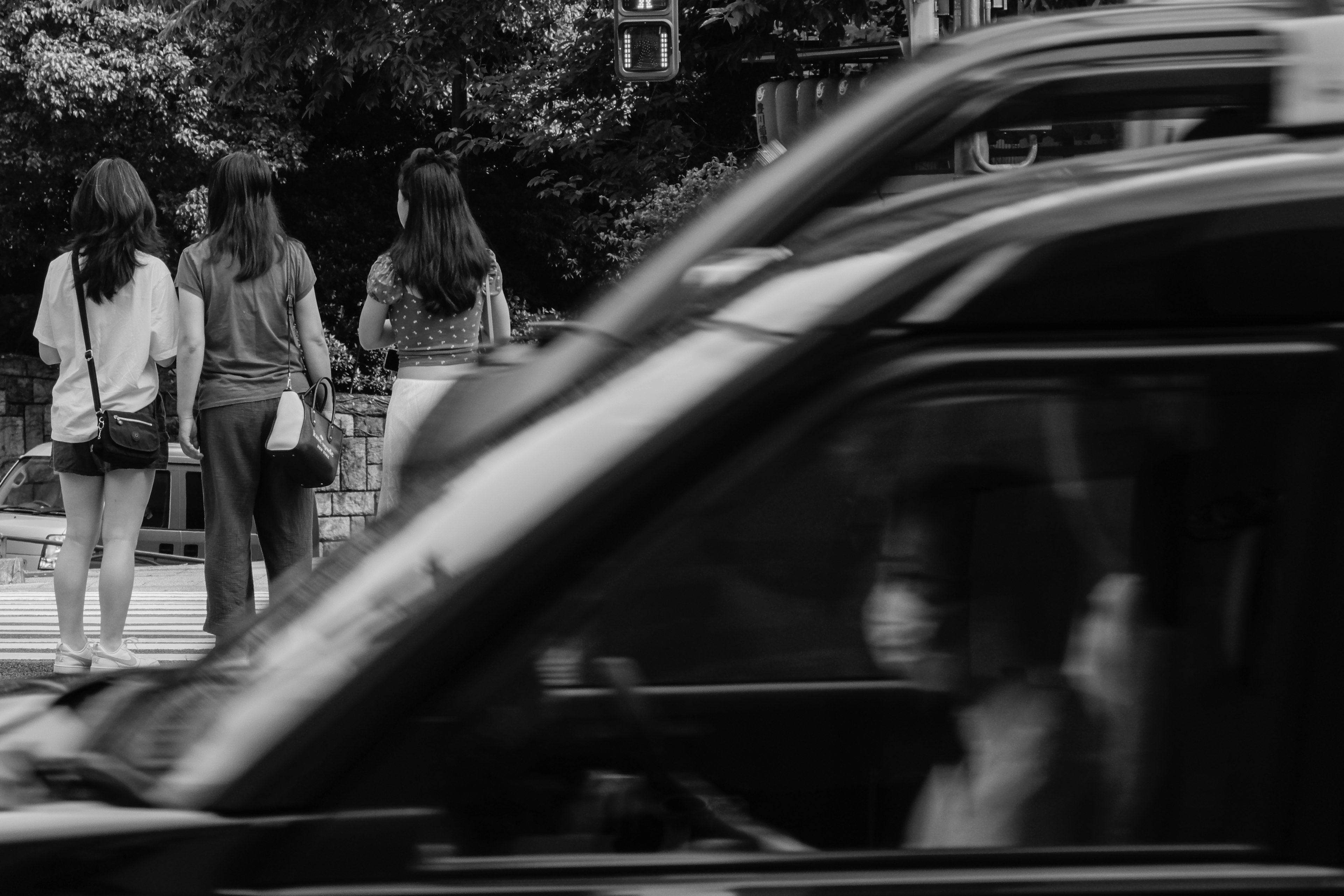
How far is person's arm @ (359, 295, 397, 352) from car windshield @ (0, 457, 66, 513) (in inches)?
394

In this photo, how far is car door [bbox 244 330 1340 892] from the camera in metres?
1.53

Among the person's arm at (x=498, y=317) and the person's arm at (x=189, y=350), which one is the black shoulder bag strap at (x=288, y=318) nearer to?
the person's arm at (x=189, y=350)

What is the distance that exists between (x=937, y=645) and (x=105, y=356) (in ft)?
16.3

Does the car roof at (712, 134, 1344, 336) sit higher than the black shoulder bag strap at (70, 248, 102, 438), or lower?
higher

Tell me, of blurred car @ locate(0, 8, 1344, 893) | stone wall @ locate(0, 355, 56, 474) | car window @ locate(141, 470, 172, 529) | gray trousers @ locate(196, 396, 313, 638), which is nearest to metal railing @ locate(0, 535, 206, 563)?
car window @ locate(141, 470, 172, 529)

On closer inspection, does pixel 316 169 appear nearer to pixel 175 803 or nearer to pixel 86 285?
pixel 86 285

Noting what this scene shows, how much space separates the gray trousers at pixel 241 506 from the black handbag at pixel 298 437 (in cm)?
6

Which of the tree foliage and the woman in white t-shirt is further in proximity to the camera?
the tree foliage

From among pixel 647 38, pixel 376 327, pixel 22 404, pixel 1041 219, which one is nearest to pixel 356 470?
pixel 22 404

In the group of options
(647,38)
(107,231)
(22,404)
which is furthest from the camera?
(22,404)

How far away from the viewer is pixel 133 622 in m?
8.87

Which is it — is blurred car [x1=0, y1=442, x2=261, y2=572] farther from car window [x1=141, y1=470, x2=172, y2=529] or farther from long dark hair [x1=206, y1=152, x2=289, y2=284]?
long dark hair [x1=206, y1=152, x2=289, y2=284]

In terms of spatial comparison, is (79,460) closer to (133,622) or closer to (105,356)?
(105,356)

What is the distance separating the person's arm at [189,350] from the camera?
239 inches
